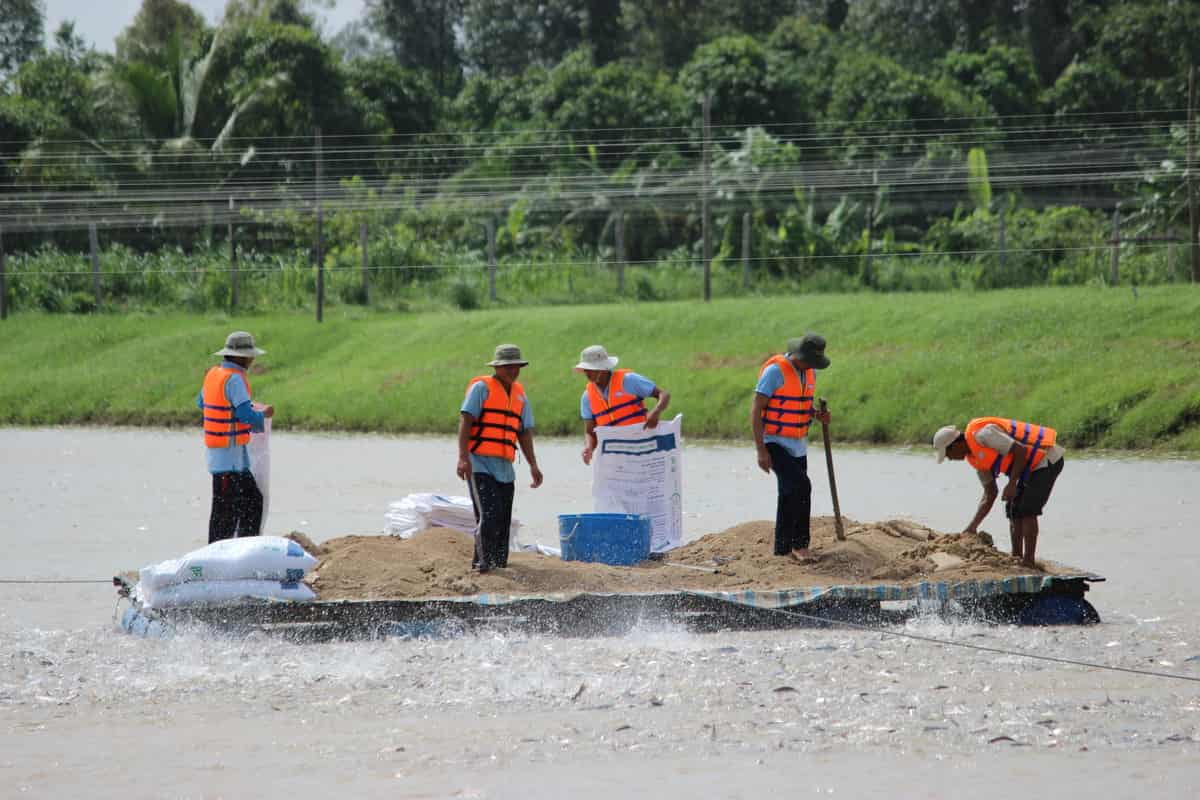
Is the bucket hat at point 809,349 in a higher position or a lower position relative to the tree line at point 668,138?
lower

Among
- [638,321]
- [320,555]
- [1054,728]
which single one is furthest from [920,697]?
[638,321]

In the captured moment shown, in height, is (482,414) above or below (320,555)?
above

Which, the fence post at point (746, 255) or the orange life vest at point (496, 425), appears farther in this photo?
the fence post at point (746, 255)

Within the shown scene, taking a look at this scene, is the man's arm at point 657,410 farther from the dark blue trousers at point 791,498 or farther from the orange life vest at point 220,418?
the orange life vest at point 220,418

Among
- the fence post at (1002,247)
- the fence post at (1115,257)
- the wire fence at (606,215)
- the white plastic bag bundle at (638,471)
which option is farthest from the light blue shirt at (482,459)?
the fence post at (1002,247)

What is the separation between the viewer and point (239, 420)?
39.2ft

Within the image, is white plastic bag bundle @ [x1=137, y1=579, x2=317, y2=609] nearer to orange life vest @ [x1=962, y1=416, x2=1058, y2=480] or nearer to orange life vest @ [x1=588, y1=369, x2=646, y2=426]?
orange life vest @ [x1=588, y1=369, x2=646, y2=426]

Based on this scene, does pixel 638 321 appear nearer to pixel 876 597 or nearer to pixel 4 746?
pixel 876 597

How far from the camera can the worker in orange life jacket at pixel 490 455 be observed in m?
11.2

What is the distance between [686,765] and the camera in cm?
788

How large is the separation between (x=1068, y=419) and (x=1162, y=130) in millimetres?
18946

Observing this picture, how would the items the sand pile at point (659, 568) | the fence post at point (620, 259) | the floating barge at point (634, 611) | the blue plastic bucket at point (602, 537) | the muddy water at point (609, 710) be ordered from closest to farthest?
1. the muddy water at point (609, 710)
2. the floating barge at point (634, 611)
3. the sand pile at point (659, 568)
4. the blue plastic bucket at point (602, 537)
5. the fence post at point (620, 259)

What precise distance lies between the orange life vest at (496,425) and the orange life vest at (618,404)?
4.04ft

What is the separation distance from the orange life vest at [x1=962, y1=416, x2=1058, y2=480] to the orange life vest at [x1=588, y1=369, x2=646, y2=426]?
2473 millimetres
